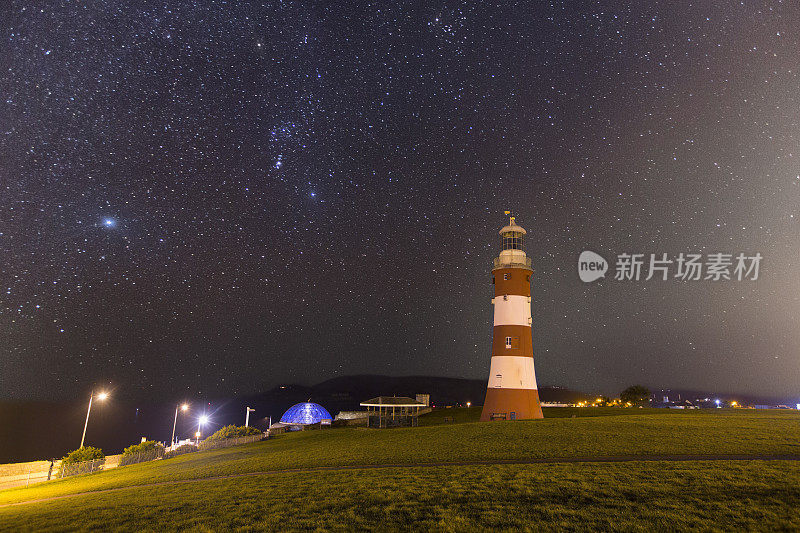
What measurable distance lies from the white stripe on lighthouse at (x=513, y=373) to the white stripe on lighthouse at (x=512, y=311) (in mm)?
3081

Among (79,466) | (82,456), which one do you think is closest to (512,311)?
(79,466)

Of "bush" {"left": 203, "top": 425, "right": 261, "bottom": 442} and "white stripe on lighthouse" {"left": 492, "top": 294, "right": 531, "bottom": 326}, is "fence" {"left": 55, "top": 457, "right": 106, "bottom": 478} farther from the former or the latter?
"white stripe on lighthouse" {"left": 492, "top": 294, "right": 531, "bottom": 326}

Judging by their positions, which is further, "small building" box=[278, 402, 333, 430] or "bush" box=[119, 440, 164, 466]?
"small building" box=[278, 402, 333, 430]

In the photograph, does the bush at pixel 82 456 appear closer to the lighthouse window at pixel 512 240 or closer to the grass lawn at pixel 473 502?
the grass lawn at pixel 473 502

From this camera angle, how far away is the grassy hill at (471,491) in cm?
1066

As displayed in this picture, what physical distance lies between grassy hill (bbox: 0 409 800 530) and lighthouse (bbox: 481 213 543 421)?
1474cm

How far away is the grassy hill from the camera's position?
35.0ft

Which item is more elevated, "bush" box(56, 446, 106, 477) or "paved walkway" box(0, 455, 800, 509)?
"paved walkway" box(0, 455, 800, 509)

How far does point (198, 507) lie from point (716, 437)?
22873 mm

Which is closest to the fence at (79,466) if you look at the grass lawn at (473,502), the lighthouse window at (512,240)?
the grass lawn at (473,502)

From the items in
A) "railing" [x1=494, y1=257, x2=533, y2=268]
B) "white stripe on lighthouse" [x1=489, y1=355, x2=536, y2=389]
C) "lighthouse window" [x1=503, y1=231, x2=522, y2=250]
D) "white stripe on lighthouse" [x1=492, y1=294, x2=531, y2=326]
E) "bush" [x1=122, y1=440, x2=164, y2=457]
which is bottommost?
"bush" [x1=122, y1=440, x2=164, y2=457]

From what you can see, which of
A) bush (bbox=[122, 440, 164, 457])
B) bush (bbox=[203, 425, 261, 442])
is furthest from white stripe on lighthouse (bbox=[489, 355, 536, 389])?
bush (bbox=[122, 440, 164, 457])

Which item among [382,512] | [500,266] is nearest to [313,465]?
[382,512]

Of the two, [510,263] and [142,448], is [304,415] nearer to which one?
[142,448]
